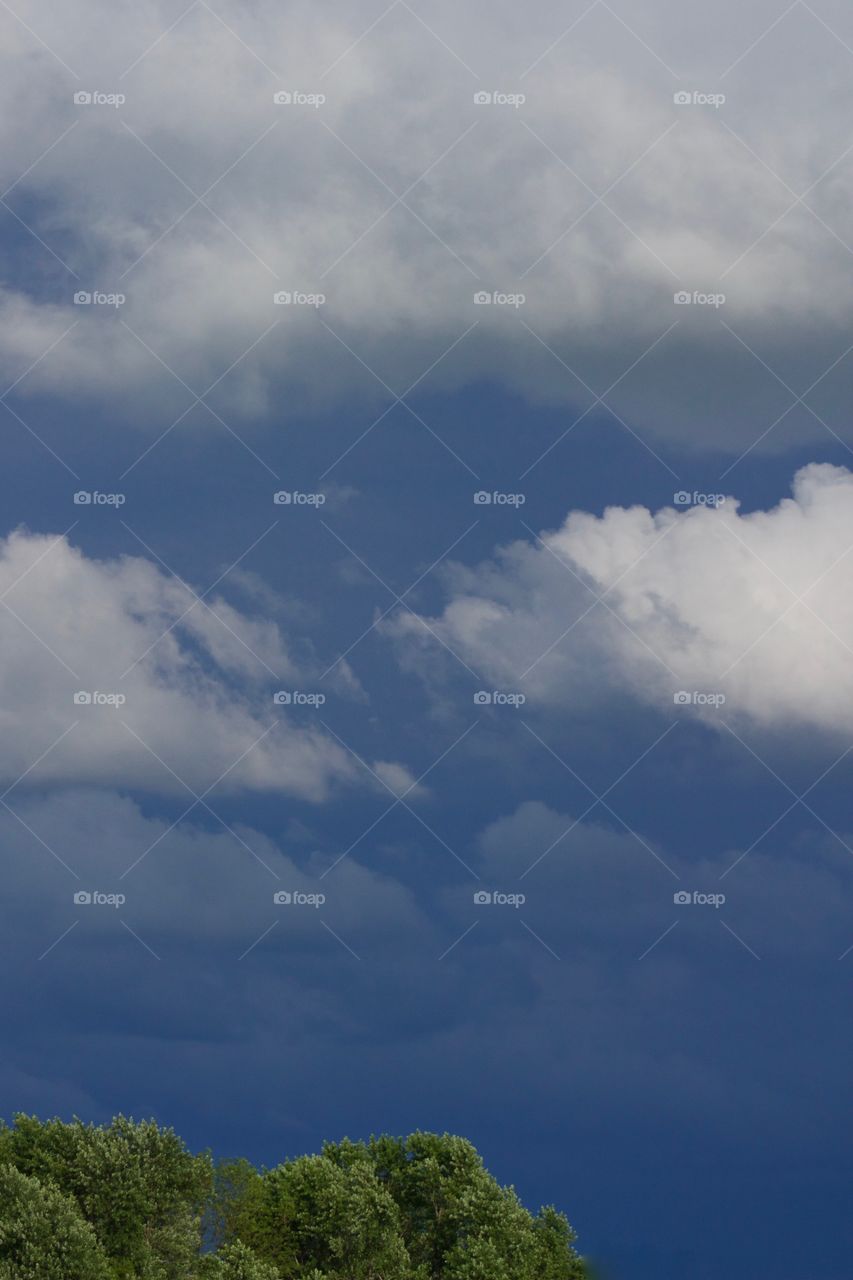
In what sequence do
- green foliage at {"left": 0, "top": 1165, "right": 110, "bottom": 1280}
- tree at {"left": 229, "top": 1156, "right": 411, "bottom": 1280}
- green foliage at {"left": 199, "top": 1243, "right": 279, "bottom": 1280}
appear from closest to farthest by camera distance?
green foliage at {"left": 0, "top": 1165, "right": 110, "bottom": 1280} < green foliage at {"left": 199, "top": 1243, "right": 279, "bottom": 1280} < tree at {"left": 229, "top": 1156, "right": 411, "bottom": 1280}

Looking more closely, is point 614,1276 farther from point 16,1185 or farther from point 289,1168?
point 16,1185

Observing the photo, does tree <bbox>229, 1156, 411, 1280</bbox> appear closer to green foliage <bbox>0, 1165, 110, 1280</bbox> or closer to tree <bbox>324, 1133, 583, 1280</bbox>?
tree <bbox>324, 1133, 583, 1280</bbox>

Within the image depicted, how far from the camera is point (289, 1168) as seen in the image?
85.1 metres

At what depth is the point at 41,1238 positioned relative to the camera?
66688mm

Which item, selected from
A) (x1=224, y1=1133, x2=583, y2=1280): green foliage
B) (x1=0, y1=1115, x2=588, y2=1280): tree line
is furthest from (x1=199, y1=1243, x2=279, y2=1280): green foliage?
(x1=224, y1=1133, x2=583, y2=1280): green foliage

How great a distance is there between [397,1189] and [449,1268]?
6409 millimetres

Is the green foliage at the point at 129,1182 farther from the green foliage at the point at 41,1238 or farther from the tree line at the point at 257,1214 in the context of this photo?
the green foliage at the point at 41,1238

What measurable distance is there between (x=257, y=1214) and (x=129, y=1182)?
1099cm

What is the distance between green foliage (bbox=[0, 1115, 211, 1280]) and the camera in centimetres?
7306

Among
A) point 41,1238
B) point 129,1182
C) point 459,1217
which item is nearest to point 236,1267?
point 129,1182

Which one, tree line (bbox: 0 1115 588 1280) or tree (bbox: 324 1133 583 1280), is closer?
tree line (bbox: 0 1115 588 1280)

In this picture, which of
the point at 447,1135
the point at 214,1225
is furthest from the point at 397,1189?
the point at 214,1225

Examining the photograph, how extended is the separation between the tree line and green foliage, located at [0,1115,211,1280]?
0.07 m

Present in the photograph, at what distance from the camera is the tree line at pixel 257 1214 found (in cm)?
6819
